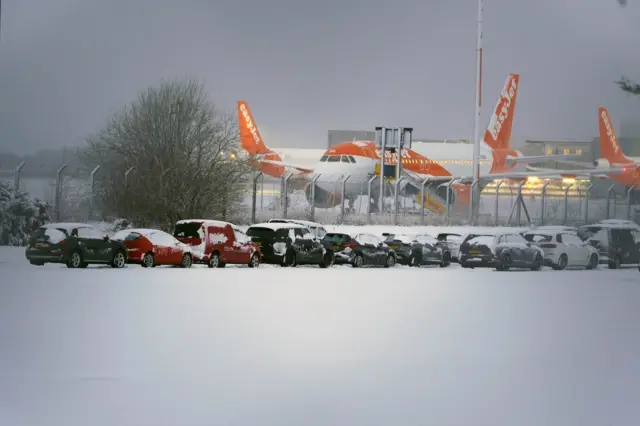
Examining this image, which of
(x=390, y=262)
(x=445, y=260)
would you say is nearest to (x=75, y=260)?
(x=390, y=262)

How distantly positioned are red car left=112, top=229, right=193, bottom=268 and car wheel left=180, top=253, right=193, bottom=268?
0.04 meters

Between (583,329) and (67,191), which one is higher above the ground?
(67,191)

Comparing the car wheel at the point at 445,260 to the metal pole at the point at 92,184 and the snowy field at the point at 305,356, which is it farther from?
the metal pole at the point at 92,184

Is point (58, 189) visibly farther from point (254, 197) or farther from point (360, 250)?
point (360, 250)

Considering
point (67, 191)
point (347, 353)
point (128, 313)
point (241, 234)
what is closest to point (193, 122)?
point (241, 234)

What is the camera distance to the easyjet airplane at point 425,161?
51.8 meters

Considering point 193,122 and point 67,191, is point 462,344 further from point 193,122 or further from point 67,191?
point 193,122

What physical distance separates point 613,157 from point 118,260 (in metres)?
30.9

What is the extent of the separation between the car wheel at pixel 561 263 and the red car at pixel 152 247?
42.0ft

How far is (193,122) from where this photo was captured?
33281 millimetres

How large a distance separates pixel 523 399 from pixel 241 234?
2293cm

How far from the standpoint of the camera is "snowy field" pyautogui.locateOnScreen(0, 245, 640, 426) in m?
9.04

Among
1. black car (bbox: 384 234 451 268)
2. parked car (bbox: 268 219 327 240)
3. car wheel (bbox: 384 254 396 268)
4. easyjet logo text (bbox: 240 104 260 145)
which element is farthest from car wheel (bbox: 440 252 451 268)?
easyjet logo text (bbox: 240 104 260 145)

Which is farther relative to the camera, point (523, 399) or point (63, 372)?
point (63, 372)
